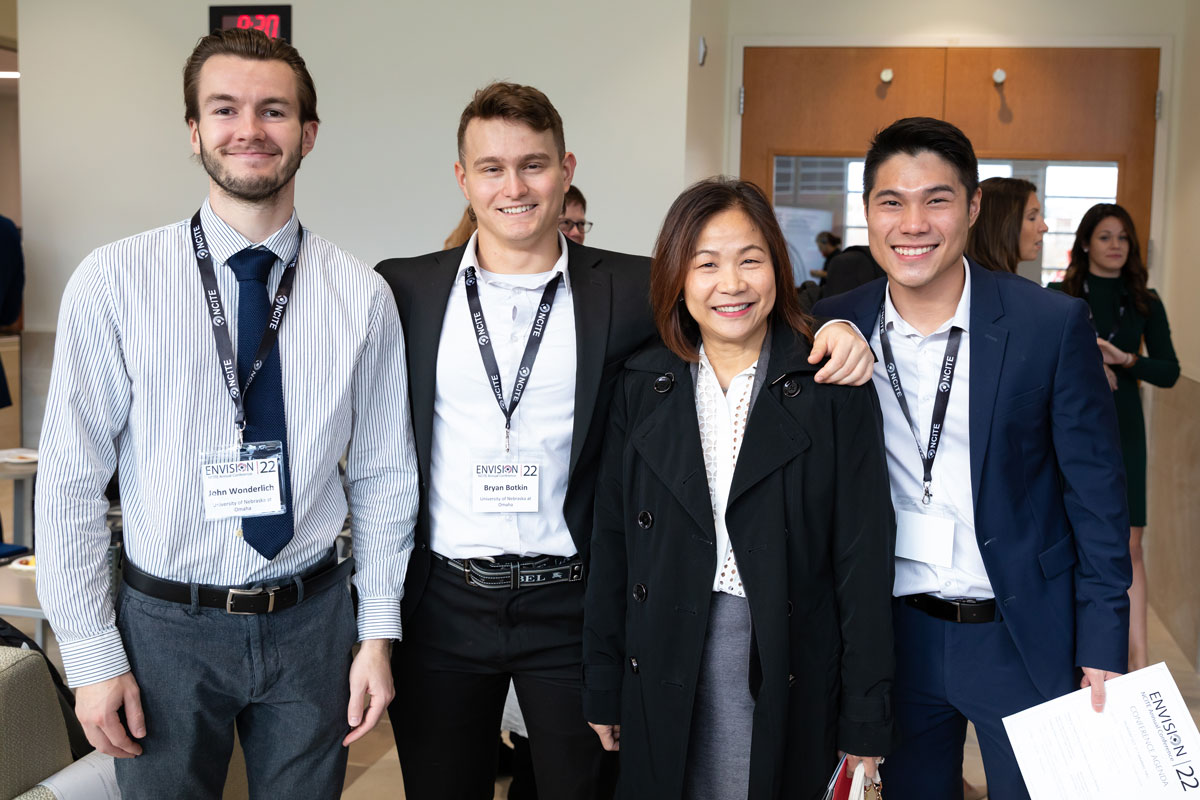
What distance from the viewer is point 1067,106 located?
6020mm

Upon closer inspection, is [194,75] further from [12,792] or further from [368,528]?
[12,792]

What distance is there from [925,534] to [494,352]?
0.91 metres

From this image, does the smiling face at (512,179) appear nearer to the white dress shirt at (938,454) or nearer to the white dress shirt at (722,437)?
the white dress shirt at (722,437)

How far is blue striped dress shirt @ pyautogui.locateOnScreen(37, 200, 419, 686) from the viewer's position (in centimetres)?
168

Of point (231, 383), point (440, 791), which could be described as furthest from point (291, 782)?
point (231, 383)

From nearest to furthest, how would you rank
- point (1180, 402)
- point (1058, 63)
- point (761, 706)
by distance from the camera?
point (761, 706), point (1180, 402), point (1058, 63)

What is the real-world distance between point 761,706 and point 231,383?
1.05 m

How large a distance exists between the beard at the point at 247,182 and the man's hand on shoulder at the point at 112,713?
0.82 m

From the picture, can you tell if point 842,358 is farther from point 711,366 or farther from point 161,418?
point 161,418

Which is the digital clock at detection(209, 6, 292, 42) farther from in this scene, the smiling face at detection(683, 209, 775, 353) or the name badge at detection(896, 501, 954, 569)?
the name badge at detection(896, 501, 954, 569)

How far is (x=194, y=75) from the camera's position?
1.83 meters

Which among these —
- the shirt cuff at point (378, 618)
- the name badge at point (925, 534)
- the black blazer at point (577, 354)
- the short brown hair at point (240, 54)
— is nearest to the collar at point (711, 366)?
the black blazer at point (577, 354)

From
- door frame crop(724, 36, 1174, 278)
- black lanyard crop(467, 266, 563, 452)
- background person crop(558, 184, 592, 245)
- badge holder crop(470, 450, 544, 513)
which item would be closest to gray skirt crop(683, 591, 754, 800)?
badge holder crop(470, 450, 544, 513)

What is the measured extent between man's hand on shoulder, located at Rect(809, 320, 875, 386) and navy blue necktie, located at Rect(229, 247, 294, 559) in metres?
0.93
